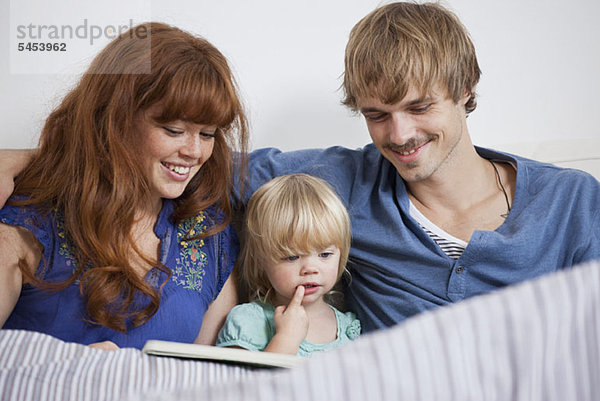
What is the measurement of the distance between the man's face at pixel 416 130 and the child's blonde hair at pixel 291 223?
18 cm

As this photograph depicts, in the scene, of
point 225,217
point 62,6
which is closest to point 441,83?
point 225,217

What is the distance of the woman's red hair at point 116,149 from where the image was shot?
1.25 metres

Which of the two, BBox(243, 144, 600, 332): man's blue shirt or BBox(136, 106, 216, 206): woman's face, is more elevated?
BBox(136, 106, 216, 206): woman's face

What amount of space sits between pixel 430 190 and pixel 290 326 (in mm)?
519

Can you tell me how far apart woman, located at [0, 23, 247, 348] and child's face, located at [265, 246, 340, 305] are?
215mm

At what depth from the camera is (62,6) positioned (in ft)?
5.73

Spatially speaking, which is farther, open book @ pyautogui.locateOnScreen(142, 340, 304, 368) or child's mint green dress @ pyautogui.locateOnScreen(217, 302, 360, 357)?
child's mint green dress @ pyautogui.locateOnScreen(217, 302, 360, 357)

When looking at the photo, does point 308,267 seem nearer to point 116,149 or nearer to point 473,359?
point 116,149

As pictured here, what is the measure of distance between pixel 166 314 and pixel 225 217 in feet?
0.96

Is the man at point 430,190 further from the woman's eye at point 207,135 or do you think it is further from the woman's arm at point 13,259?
the woman's arm at point 13,259

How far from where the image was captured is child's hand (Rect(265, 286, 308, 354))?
4.23ft

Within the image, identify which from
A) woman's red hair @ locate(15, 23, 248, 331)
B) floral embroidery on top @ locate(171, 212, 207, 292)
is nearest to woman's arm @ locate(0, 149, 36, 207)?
woman's red hair @ locate(15, 23, 248, 331)

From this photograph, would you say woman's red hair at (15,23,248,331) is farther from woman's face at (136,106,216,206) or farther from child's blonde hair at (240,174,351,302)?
child's blonde hair at (240,174,351,302)

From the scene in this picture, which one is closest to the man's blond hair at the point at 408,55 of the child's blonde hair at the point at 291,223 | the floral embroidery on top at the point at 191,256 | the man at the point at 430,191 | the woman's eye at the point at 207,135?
the man at the point at 430,191
